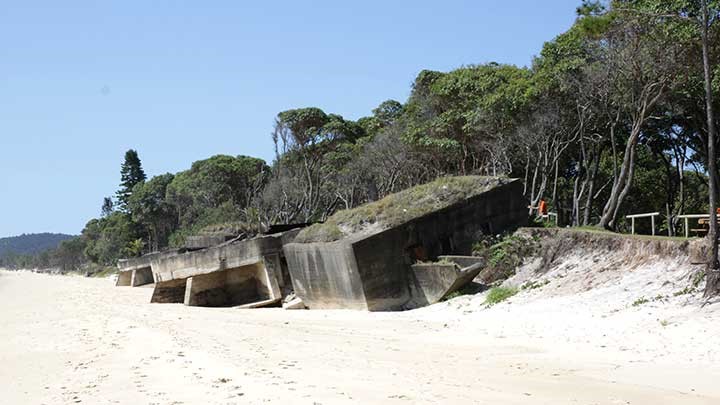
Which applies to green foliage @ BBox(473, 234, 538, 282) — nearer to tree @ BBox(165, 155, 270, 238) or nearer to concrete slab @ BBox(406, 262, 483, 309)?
concrete slab @ BBox(406, 262, 483, 309)

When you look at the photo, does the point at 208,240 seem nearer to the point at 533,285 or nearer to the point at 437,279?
the point at 437,279

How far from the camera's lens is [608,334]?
1207 cm

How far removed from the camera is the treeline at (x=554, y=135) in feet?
69.3

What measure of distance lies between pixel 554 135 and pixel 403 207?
1339 centimetres

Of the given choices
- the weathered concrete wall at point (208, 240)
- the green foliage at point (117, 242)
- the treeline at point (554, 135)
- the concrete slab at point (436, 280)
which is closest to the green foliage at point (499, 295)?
the concrete slab at point (436, 280)

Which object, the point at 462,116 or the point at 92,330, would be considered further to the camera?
the point at 462,116

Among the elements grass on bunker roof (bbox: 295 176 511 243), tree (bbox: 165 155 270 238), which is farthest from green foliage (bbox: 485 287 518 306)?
tree (bbox: 165 155 270 238)

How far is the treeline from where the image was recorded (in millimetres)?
21125

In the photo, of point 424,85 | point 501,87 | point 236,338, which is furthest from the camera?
point 424,85

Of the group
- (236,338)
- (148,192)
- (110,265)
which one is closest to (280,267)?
(236,338)

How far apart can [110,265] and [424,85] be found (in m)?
66.9

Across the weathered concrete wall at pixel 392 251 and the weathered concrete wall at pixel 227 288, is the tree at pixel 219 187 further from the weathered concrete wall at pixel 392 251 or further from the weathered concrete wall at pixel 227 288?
the weathered concrete wall at pixel 392 251

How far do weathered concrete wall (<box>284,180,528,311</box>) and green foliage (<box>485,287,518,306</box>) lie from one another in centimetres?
288

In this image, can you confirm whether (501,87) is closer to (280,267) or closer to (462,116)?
(462,116)
